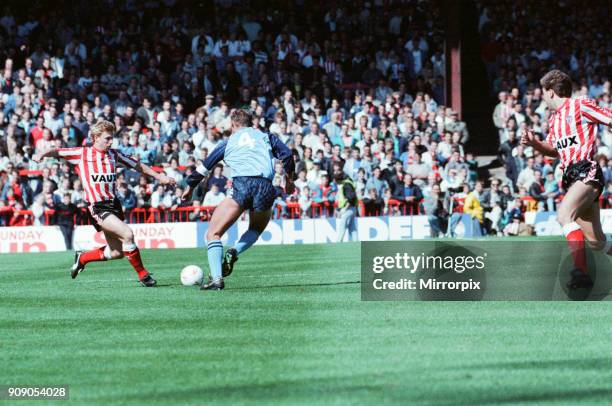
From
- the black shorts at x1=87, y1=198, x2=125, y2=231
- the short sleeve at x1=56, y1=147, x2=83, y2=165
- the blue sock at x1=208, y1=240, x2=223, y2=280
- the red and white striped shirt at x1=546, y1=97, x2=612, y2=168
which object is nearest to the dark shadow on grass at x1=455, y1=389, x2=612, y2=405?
the red and white striped shirt at x1=546, y1=97, x2=612, y2=168

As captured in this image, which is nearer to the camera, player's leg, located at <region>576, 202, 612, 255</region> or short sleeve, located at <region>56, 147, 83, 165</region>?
player's leg, located at <region>576, 202, 612, 255</region>

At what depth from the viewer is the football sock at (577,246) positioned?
11078 millimetres

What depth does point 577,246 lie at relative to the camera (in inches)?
436

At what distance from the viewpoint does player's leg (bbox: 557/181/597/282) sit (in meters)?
11.1

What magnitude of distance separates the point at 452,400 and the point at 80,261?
9400 mm

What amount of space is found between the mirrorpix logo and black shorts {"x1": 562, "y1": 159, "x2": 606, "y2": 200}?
1.25m

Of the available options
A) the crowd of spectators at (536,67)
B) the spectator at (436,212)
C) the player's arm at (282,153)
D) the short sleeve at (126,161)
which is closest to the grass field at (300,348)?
the player's arm at (282,153)

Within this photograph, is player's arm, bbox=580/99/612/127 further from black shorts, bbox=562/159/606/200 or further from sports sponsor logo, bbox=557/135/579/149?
black shorts, bbox=562/159/606/200

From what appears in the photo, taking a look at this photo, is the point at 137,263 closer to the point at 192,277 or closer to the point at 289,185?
the point at 192,277

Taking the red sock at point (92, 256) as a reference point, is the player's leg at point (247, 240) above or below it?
above

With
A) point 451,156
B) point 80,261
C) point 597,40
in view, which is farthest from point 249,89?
point 80,261

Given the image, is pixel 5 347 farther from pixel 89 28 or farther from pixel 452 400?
pixel 89 28

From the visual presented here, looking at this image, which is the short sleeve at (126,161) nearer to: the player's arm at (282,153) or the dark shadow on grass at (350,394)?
the player's arm at (282,153)

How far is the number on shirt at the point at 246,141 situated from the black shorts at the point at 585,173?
3392 millimetres
